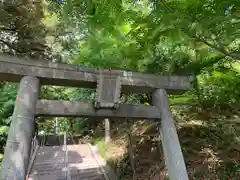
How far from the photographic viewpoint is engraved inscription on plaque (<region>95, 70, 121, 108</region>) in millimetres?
3189

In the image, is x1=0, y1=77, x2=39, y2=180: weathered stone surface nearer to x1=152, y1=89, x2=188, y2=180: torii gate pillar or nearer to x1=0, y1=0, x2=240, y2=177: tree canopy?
x1=0, y1=0, x2=240, y2=177: tree canopy

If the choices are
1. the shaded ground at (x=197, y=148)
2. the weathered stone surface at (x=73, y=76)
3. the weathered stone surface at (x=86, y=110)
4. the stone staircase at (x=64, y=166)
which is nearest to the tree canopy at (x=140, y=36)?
the weathered stone surface at (x=73, y=76)

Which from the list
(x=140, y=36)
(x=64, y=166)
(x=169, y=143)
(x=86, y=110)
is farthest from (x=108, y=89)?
(x=64, y=166)

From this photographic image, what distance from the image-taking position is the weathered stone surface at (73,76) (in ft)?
9.54

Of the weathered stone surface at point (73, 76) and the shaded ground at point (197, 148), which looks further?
the shaded ground at point (197, 148)

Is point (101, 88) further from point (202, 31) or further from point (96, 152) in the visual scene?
point (96, 152)

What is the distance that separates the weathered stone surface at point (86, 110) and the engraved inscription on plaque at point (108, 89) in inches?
4.4

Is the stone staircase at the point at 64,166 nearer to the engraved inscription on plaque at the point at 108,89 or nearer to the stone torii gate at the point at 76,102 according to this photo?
the stone torii gate at the point at 76,102

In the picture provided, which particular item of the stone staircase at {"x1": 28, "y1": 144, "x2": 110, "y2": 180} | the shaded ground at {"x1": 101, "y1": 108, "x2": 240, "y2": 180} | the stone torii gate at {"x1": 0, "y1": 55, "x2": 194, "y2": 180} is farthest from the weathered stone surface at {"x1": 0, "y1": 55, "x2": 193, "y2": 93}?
the stone staircase at {"x1": 28, "y1": 144, "x2": 110, "y2": 180}

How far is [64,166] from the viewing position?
774 centimetres

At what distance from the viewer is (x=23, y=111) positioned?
9.09 ft

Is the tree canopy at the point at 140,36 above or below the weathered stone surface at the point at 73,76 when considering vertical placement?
above

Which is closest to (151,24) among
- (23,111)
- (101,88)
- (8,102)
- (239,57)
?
(101,88)

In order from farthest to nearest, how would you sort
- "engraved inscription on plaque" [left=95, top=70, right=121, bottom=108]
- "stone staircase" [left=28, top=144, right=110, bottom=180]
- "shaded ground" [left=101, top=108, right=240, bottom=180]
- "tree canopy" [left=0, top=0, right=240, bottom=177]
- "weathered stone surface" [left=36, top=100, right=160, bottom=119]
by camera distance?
"stone staircase" [left=28, top=144, right=110, bottom=180] → "shaded ground" [left=101, top=108, right=240, bottom=180] → "engraved inscription on plaque" [left=95, top=70, right=121, bottom=108] → "weathered stone surface" [left=36, top=100, right=160, bottom=119] → "tree canopy" [left=0, top=0, right=240, bottom=177]
